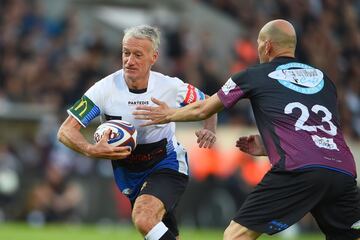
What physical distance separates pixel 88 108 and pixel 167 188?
100 cm

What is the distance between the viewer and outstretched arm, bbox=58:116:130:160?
28.7 ft

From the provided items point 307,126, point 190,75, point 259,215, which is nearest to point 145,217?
point 259,215

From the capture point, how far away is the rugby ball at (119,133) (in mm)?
8883

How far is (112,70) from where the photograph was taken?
20703 mm

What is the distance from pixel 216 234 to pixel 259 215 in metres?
8.70

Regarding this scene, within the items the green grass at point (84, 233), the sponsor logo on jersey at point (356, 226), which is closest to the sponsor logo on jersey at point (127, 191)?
the sponsor logo on jersey at point (356, 226)

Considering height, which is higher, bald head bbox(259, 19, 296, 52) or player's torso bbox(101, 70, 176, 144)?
bald head bbox(259, 19, 296, 52)

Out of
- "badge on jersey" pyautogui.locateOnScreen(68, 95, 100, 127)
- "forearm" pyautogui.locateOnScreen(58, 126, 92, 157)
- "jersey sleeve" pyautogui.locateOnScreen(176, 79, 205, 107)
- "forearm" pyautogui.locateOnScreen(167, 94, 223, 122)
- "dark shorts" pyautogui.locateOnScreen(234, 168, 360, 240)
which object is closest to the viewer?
"dark shorts" pyautogui.locateOnScreen(234, 168, 360, 240)

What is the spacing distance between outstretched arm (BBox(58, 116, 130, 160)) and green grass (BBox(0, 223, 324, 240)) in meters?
5.90

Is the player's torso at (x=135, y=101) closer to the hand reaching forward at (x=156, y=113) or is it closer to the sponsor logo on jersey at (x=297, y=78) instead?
the hand reaching forward at (x=156, y=113)

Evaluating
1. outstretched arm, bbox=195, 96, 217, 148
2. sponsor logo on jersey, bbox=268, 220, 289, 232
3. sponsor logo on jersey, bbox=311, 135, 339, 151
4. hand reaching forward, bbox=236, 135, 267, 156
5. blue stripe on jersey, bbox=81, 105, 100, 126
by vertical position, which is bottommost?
sponsor logo on jersey, bbox=268, 220, 289, 232

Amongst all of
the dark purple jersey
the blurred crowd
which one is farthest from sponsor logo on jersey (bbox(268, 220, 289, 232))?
the blurred crowd

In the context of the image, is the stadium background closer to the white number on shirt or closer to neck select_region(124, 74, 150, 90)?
neck select_region(124, 74, 150, 90)

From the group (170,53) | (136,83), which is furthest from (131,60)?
(170,53)
